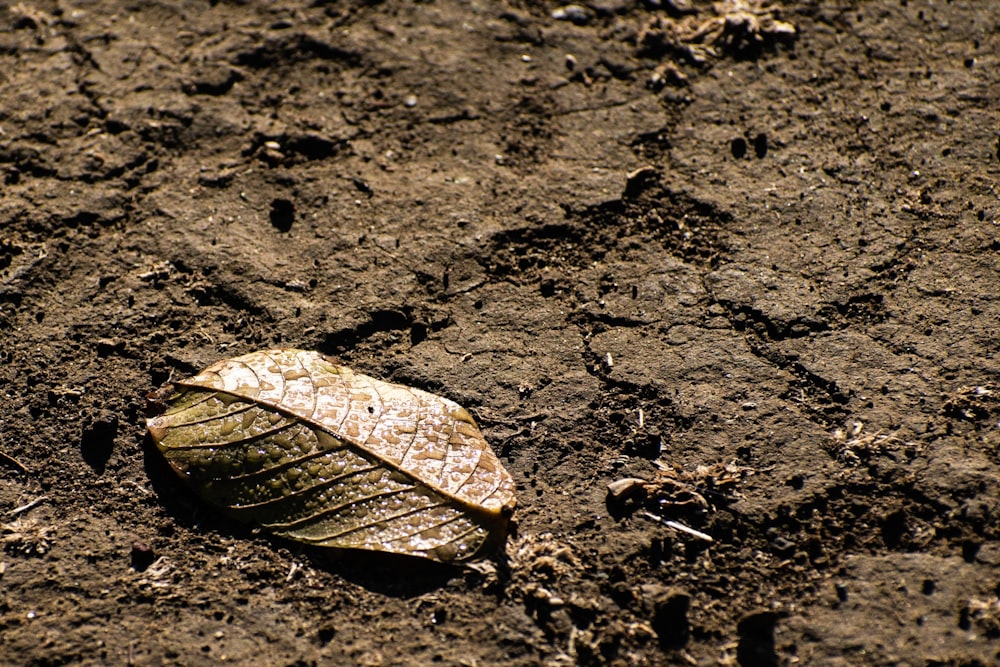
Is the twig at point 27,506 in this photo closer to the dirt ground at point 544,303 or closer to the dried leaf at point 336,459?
the dirt ground at point 544,303

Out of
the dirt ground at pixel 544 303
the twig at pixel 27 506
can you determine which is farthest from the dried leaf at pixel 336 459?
the twig at pixel 27 506

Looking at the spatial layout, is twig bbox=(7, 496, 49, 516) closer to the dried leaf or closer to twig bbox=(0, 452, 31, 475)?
twig bbox=(0, 452, 31, 475)

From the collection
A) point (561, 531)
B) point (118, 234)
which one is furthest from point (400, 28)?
point (561, 531)

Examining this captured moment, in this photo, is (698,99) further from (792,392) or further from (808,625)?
(808,625)

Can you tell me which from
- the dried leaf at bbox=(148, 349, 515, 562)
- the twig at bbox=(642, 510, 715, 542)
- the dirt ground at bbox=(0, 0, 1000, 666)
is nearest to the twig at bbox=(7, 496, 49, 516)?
the dirt ground at bbox=(0, 0, 1000, 666)

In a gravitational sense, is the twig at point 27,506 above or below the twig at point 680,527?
below

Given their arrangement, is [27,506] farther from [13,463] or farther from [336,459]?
[336,459]
